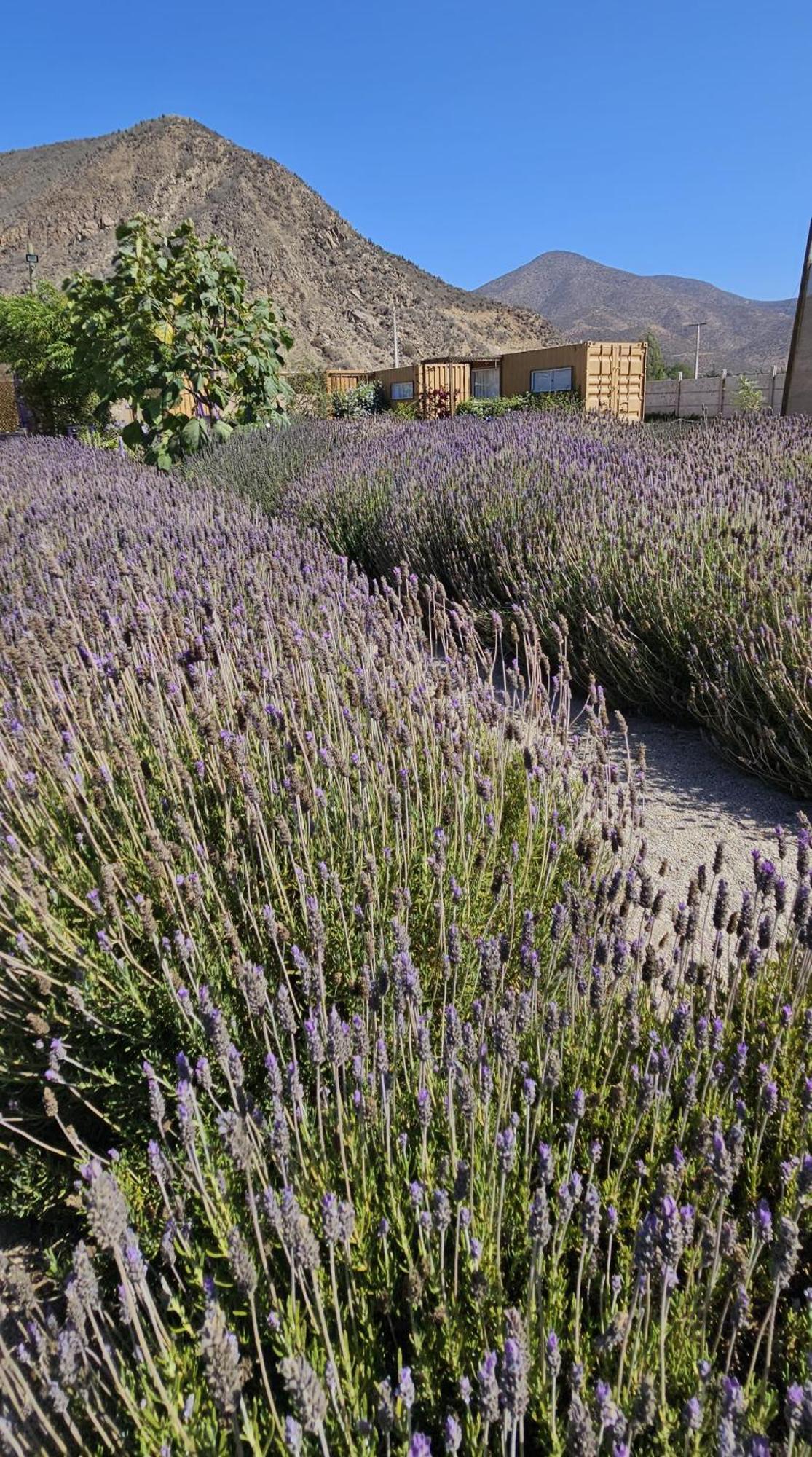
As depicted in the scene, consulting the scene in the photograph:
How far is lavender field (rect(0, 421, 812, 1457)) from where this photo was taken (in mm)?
1095

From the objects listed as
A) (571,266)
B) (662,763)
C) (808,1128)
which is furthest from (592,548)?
(571,266)

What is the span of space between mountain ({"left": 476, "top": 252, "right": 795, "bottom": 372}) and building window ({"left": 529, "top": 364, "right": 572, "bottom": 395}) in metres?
83.3

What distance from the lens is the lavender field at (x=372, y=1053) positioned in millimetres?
1095

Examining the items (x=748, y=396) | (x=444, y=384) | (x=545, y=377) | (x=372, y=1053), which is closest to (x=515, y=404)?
Answer: (x=545, y=377)

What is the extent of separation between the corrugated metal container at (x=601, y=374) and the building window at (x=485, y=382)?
4.82 meters

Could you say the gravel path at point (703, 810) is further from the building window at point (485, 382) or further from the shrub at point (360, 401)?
the building window at point (485, 382)

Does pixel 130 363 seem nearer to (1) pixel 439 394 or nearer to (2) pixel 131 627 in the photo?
(2) pixel 131 627

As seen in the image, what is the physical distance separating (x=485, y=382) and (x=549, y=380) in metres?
6.21

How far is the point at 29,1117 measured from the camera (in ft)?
6.36

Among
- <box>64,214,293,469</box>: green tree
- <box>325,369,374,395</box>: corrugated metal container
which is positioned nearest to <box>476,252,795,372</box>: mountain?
<box>325,369,374,395</box>: corrugated metal container

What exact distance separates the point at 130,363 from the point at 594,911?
10616 mm

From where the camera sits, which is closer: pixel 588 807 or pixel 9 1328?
pixel 9 1328

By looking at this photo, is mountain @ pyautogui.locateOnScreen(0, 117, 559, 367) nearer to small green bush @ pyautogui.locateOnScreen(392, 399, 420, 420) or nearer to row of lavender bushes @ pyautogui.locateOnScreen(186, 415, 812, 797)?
small green bush @ pyautogui.locateOnScreen(392, 399, 420, 420)

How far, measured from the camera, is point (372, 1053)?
163 cm
